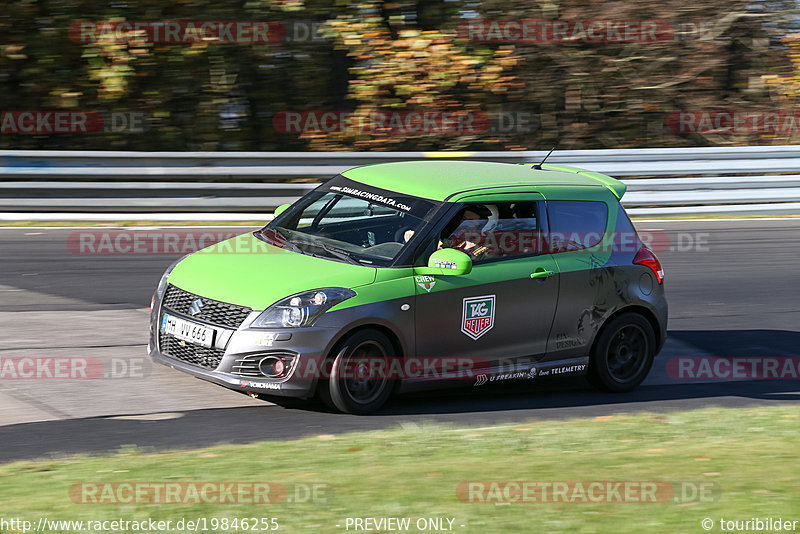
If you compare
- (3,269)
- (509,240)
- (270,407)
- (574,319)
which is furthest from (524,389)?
(3,269)

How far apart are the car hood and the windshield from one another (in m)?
0.19

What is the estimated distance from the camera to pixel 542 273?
8086mm

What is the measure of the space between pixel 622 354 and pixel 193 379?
3565mm

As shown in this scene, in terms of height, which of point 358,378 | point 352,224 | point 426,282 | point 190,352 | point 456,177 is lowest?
point 358,378

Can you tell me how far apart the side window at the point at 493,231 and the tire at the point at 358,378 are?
3.10 feet

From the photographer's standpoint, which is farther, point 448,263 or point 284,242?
point 284,242

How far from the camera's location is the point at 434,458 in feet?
20.9

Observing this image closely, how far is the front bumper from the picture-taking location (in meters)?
7.02

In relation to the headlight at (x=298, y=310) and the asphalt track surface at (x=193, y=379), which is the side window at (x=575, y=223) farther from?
the headlight at (x=298, y=310)

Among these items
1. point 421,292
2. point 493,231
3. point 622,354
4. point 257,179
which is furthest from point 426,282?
point 257,179

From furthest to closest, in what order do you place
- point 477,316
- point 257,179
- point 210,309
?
point 257,179 < point 477,316 < point 210,309

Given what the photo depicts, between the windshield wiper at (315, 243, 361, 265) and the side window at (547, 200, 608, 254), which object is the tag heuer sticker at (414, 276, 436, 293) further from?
the side window at (547, 200, 608, 254)

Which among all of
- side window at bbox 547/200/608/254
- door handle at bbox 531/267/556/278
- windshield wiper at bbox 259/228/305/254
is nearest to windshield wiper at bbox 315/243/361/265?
windshield wiper at bbox 259/228/305/254

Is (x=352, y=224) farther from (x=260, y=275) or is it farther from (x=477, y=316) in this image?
(x=477, y=316)
